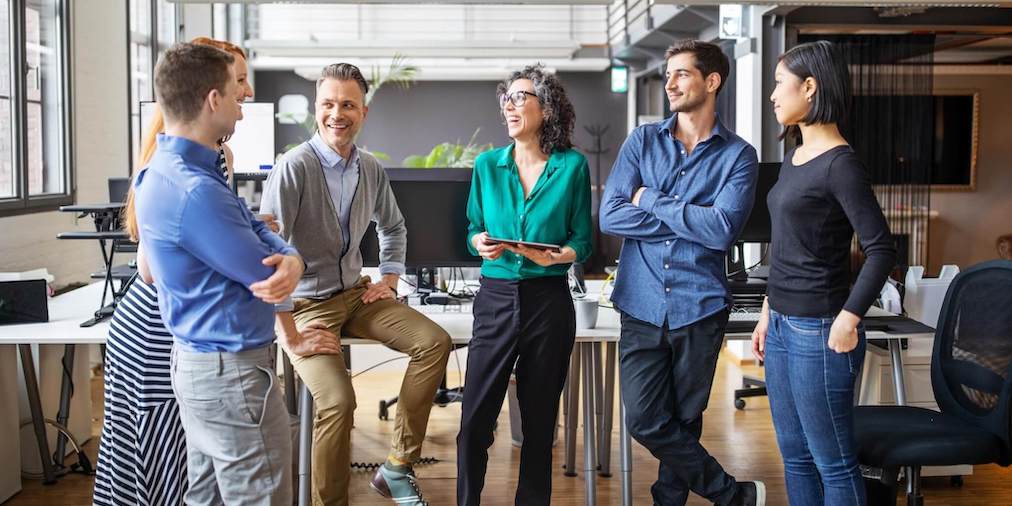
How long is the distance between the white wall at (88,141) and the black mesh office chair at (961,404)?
4.60 m

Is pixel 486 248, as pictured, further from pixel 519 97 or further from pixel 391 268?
pixel 391 268

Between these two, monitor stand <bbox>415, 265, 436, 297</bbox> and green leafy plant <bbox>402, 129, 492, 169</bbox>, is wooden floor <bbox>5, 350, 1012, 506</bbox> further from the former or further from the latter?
green leafy plant <bbox>402, 129, 492, 169</bbox>

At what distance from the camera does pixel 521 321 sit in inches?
124

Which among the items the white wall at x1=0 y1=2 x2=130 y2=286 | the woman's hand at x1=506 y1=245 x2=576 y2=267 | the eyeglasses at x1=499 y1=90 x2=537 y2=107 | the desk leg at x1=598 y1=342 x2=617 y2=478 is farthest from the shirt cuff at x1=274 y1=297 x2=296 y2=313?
the white wall at x1=0 y1=2 x2=130 y2=286

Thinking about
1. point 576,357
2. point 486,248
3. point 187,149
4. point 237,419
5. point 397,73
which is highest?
point 397,73

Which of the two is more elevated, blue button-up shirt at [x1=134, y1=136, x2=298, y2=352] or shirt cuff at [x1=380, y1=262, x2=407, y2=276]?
blue button-up shirt at [x1=134, y1=136, x2=298, y2=352]

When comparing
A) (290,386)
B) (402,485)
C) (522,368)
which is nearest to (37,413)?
(290,386)

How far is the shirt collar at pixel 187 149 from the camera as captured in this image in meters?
2.07

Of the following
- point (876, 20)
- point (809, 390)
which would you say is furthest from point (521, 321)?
point (876, 20)

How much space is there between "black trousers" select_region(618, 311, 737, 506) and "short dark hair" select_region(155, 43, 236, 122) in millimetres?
1598

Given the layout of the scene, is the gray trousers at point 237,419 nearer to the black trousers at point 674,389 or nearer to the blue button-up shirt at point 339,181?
the blue button-up shirt at point 339,181

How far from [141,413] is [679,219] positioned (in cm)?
167

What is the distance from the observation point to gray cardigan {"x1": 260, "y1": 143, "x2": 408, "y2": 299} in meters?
3.22

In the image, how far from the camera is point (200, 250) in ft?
6.66
